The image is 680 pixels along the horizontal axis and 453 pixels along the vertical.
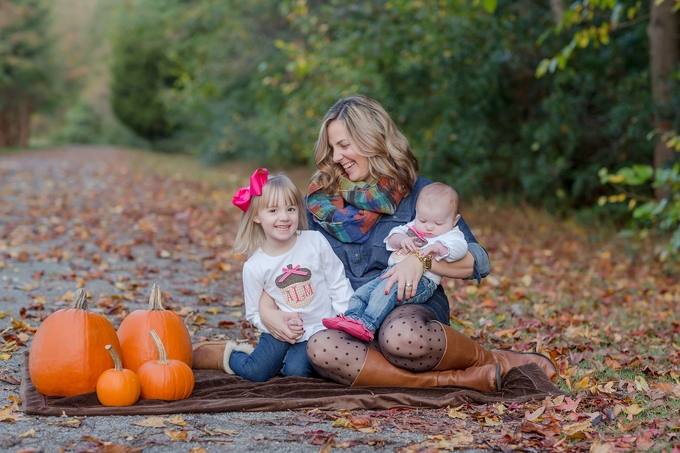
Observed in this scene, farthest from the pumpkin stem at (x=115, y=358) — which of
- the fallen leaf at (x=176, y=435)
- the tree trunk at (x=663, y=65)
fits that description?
the tree trunk at (x=663, y=65)

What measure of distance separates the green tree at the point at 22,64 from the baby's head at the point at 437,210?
27.7 metres

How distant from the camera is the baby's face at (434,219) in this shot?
371cm

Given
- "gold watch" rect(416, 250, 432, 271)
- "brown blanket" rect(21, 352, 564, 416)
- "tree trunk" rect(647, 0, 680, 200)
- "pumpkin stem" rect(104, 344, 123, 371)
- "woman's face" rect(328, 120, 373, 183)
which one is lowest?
"brown blanket" rect(21, 352, 564, 416)

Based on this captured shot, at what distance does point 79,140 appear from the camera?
4456 centimetres

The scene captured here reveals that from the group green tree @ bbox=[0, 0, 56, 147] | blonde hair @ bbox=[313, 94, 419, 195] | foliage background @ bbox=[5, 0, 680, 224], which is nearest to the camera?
blonde hair @ bbox=[313, 94, 419, 195]

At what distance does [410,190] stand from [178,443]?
74.7 inches

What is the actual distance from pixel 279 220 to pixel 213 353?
2.85ft

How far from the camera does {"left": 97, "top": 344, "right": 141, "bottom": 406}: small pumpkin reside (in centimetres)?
320

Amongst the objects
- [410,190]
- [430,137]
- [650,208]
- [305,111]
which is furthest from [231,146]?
[410,190]

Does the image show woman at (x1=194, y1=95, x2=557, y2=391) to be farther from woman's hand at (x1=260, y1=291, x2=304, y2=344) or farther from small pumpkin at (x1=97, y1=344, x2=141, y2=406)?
small pumpkin at (x1=97, y1=344, x2=141, y2=406)

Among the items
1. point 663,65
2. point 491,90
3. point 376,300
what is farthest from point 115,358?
point 491,90

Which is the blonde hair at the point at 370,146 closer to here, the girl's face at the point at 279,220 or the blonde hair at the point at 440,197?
the blonde hair at the point at 440,197

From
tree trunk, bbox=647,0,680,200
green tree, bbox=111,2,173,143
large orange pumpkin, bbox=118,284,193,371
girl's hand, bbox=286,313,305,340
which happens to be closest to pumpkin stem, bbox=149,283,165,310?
large orange pumpkin, bbox=118,284,193,371

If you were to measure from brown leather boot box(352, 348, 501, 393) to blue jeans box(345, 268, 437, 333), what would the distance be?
161mm
